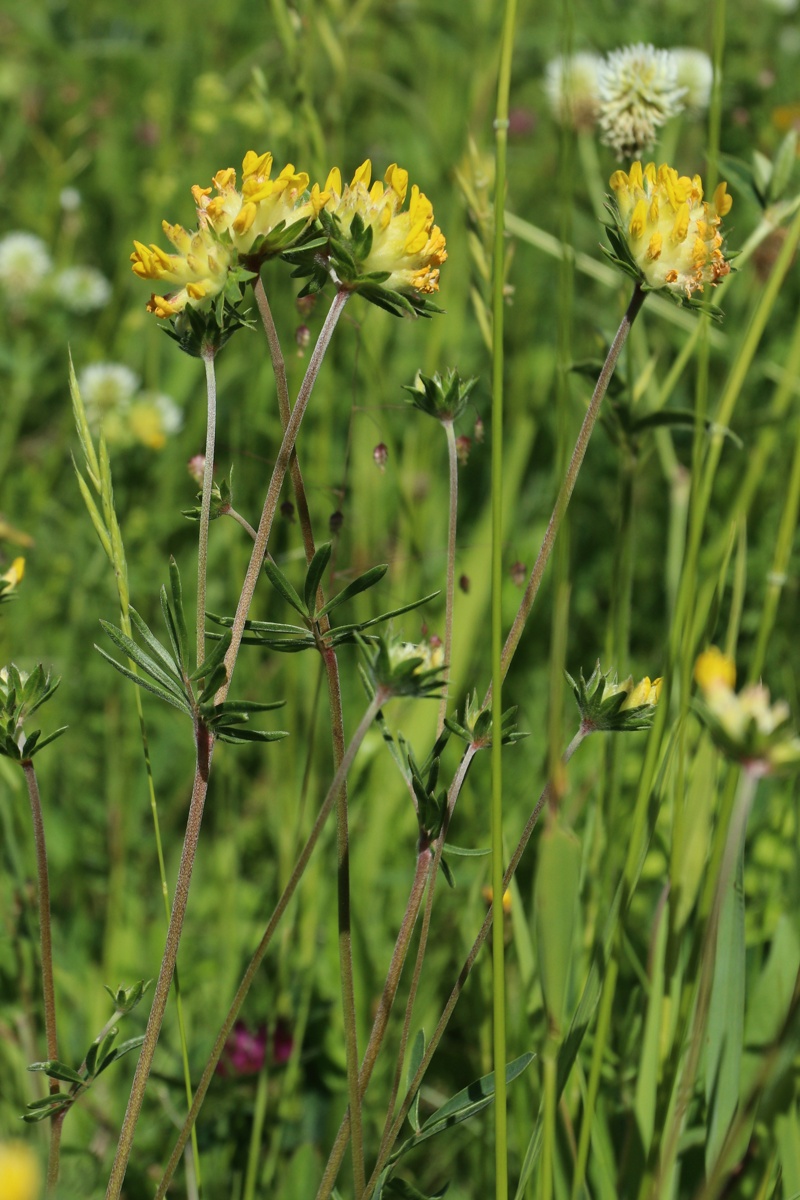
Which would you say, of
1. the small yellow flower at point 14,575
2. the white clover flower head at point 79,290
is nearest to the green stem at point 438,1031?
the small yellow flower at point 14,575

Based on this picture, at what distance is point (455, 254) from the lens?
2395mm

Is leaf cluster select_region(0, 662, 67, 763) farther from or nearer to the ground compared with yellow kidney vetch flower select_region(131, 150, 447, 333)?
nearer to the ground

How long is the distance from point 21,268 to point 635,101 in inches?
70.5

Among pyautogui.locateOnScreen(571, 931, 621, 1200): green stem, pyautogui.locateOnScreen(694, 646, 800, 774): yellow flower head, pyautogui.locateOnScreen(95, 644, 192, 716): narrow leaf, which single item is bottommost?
pyautogui.locateOnScreen(571, 931, 621, 1200): green stem

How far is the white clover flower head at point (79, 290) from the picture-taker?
2.47 m

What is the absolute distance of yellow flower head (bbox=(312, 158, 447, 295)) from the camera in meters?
0.74

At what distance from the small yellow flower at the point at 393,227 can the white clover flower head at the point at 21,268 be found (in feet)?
6.73

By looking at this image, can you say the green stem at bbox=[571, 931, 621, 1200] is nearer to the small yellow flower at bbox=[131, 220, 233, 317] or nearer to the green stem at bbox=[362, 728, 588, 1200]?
the green stem at bbox=[362, 728, 588, 1200]

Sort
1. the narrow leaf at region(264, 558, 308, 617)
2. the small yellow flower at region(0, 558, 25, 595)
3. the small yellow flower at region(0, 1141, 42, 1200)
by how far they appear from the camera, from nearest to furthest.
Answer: the small yellow flower at region(0, 1141, 42, 1200)
the narrow leaf at region(264, 558, 308, 617)
the small yellow flower at region(0, 558, 25, 595)

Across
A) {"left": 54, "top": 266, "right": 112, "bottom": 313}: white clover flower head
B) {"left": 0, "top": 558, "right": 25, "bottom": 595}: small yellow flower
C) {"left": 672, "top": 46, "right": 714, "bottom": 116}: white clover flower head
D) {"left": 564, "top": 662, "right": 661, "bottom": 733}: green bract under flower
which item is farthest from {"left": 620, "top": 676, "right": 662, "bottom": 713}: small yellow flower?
{"left": 54, "top": 266, "right": 112, "bottom": 313}: white clover flower head

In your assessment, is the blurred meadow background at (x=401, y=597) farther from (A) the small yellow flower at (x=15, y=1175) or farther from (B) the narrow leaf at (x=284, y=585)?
(A) the small yellow flower at (x=15, y=1175)

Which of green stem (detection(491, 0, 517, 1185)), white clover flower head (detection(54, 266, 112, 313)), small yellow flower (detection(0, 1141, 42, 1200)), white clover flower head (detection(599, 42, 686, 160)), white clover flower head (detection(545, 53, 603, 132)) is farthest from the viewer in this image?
white clover flower head (detection(54, 266, 112, 313))

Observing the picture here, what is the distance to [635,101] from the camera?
1253mm

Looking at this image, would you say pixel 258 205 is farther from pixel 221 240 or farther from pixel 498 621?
pixel 498 621
